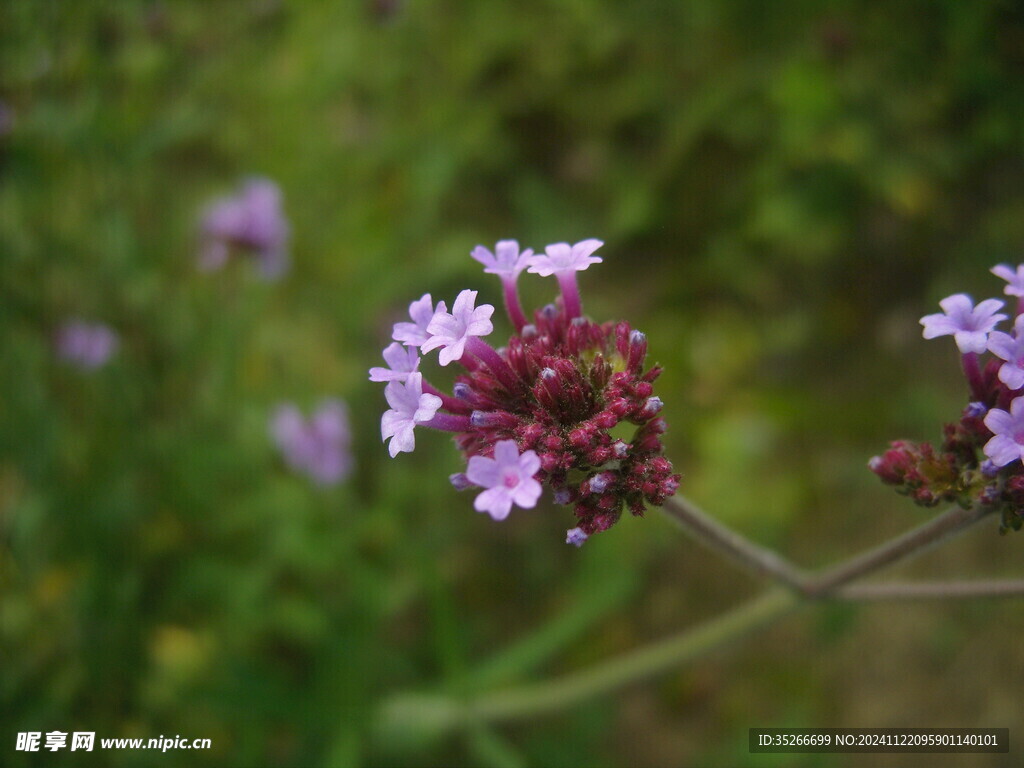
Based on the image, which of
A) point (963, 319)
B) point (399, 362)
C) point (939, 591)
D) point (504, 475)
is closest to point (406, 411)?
point (399, 362)

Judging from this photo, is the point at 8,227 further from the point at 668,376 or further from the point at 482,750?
the point at 668,376

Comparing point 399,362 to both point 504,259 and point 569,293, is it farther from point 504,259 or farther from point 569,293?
point 569,293

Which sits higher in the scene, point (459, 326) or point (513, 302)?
point (513, 302)

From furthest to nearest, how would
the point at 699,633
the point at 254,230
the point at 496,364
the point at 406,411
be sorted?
the point at 254,230, the point at 699,633, the point at 496,364, the point at 406,411

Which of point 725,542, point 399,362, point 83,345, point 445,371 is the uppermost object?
point 445,371

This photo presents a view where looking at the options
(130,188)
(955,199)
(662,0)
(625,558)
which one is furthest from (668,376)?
(130,188)

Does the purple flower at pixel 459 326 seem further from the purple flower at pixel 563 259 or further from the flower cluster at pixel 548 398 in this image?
the purple flower at pixel 563 259

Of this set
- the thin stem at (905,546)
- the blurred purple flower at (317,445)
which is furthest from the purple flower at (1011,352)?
the blurred purple flower at (317,445)
